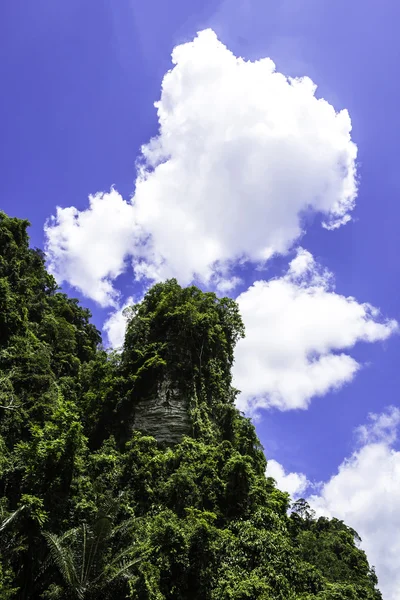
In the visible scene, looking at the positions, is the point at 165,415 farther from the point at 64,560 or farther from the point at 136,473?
the point at 64,560

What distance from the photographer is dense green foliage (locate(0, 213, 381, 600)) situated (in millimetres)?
14891

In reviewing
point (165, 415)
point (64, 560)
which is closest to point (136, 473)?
point (165, 415)

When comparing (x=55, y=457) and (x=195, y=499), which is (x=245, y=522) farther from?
(x=55, y=457)

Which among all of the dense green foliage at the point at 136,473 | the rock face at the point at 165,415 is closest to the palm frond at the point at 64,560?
the dense green foliage at the point at 136,473

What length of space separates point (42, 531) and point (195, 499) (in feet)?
20.5

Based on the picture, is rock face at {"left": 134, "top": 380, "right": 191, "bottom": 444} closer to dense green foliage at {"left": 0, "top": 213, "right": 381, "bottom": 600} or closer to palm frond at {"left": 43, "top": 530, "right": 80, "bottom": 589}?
dense green foliage at {"left": 0, "top": 213, "right": 381, "bottom": 600}

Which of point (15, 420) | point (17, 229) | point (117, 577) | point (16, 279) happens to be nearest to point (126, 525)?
point (117, 577)

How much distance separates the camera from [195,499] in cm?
1880

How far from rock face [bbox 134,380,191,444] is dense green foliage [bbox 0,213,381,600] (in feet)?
0.57

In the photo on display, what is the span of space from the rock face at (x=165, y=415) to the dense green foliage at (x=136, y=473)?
0.17m

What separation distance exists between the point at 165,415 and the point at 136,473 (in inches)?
146

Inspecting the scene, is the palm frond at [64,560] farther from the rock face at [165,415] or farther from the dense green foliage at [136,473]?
the rock face at [165,415]

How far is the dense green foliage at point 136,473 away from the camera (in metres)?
14.9

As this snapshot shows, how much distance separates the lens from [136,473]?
2009cm
